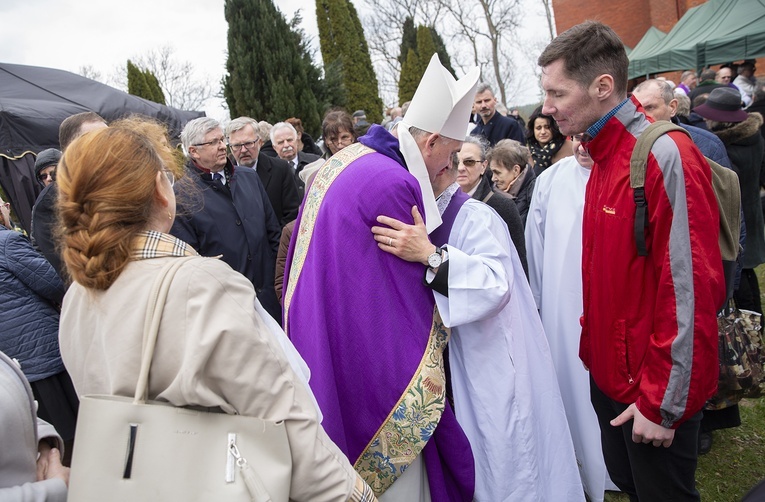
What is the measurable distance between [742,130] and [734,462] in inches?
102

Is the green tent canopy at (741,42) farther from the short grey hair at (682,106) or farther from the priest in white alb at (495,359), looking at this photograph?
the priest in white alb at (495,359)

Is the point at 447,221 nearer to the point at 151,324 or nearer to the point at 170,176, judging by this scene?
the point at 170,176

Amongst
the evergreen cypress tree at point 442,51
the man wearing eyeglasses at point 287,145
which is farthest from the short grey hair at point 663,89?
the evergreen cypress tree at point 442,51

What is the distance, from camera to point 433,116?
85.8 inches

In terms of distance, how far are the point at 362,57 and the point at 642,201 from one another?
54.7 feet

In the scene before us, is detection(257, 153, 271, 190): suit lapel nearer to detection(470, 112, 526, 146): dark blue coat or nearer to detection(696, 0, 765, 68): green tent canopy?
detection(470, 112, 526, 146): dark blue coat

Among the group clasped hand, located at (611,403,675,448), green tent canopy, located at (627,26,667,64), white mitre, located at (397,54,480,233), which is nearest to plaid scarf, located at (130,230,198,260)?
white mitre, located at (397,54,480,233)

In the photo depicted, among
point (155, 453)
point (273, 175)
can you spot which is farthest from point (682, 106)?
point (155, 453)

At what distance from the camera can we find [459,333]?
222 centimetres

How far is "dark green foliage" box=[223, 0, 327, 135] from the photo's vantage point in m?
12.0

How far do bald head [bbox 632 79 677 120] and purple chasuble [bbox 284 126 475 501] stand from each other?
239cm

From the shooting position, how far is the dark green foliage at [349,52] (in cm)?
1719

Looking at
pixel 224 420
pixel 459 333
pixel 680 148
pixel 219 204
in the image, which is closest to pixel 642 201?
pixel 680 148

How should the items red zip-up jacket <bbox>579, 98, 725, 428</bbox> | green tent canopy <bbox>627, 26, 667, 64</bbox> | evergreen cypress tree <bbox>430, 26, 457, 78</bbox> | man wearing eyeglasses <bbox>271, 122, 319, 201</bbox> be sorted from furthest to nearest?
evergreen cypress tree <bbox>430, 26, 457, 78</bbox> < green tent canopy <bbox>627, 26, 667, 64</bbox> < man wearing eyeglasses <bbox>271, 122, 319, 201</bbox> < red zip-up jacket <bbox>579, 98, 725, 428</bbox>
